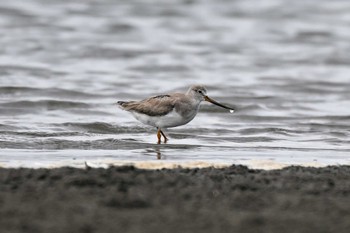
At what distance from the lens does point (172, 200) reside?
700 cm

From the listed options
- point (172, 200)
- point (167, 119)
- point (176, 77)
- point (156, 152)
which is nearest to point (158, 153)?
point (156, 152)

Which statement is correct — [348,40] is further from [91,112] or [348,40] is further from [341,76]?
[91,112]

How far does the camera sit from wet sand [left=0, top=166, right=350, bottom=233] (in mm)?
6246

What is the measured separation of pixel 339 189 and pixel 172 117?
183 inches

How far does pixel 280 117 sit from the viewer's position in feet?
51.0

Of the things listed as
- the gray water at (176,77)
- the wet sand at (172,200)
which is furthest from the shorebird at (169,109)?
the wet sand at (172,200)

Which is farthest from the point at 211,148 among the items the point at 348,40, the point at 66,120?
the point at 348,40

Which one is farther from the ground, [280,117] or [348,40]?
[348,40]

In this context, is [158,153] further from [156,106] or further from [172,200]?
[172,200]

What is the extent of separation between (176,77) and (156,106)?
768cm

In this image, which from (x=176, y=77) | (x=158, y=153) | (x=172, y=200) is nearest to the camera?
(x=172, y=200)

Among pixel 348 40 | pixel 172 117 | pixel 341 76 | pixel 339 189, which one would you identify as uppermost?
pixel 348 40

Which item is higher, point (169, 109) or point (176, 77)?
point (176, 77)

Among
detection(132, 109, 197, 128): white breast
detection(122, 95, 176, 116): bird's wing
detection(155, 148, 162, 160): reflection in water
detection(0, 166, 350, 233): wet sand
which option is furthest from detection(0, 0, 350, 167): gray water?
detection(0, 166, 350, 233): wet sand
